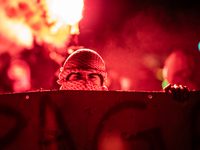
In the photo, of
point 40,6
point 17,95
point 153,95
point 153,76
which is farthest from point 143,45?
point 17,95

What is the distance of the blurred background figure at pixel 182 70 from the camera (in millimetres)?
6301

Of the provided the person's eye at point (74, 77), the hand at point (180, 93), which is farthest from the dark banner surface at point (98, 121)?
the person's eye at point (74, 77)

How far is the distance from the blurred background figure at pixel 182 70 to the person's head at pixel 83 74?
4020 millimetres

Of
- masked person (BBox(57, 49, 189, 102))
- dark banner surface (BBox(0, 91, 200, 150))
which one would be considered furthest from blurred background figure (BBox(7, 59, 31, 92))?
dark banner surface (BBox(0, 91, 200, 150))

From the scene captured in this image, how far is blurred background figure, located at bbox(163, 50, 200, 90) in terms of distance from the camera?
6301mm

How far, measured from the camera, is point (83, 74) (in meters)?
3.03

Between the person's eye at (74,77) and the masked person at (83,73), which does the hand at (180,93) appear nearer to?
the masked person at (83,73)

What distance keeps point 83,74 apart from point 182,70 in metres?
4.88

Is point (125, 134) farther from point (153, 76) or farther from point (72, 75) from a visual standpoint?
point (153, 76)

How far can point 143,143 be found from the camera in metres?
1.53

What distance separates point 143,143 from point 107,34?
5211mm

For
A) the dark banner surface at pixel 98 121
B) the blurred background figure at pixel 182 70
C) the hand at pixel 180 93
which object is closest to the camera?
the dark banner surface at pixel 98 121

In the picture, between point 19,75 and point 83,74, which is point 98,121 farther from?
point 19,75

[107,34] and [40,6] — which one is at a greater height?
[40,6]
